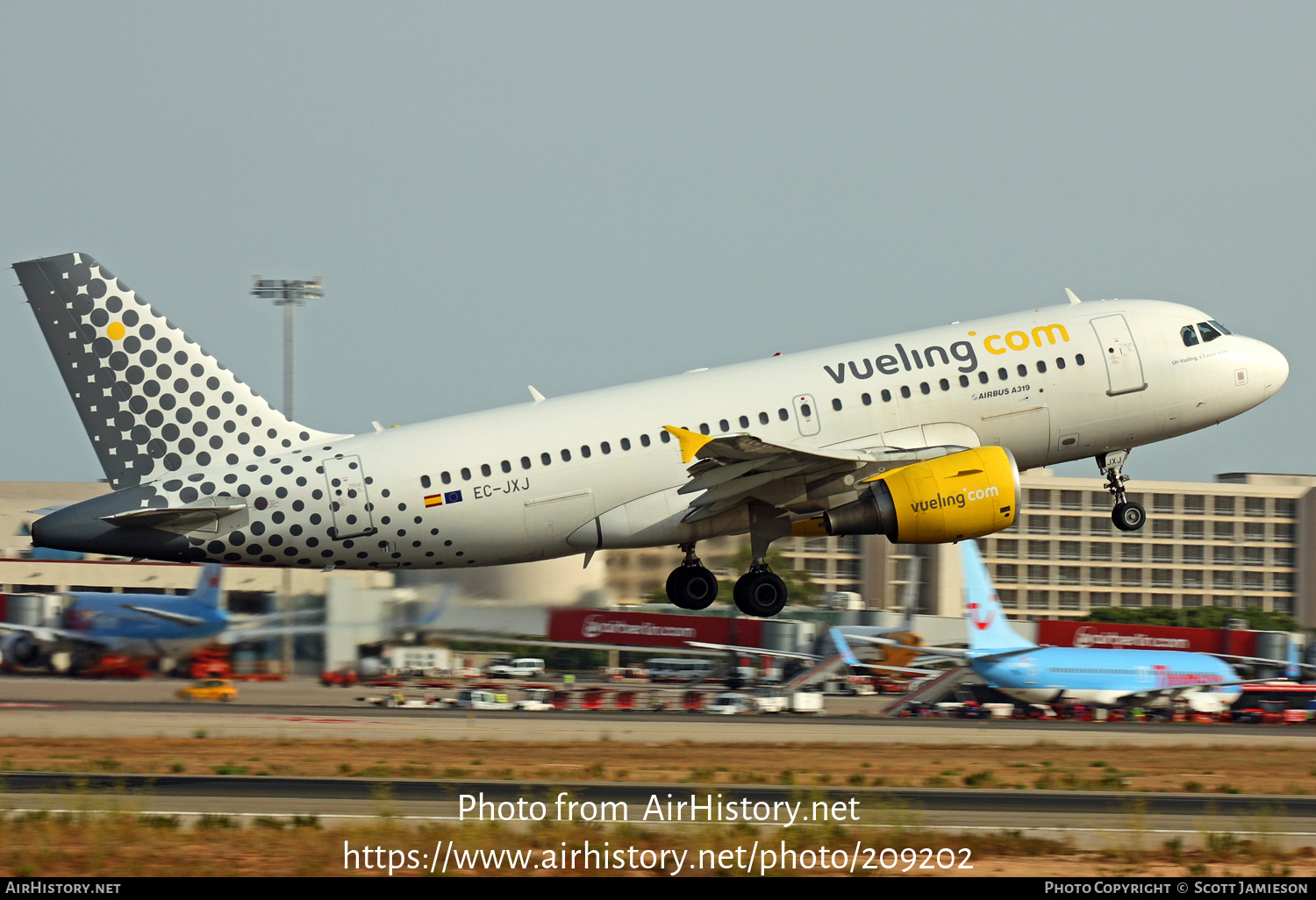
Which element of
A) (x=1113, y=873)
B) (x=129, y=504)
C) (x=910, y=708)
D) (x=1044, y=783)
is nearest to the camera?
(x=1113, y=873)

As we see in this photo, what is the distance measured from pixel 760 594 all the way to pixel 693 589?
1871 millimetres

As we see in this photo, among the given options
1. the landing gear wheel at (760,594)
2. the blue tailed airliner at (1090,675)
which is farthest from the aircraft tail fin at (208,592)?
the blue tailed airliner at (1090,675)

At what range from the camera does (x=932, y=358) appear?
32.9 m

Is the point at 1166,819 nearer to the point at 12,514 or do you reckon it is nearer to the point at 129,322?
the point at 129,322

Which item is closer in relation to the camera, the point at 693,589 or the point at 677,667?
the point at 693,589

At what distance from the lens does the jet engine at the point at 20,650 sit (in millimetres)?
56812

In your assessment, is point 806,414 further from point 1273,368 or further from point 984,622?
point 984,622

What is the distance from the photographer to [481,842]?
71.2 ft

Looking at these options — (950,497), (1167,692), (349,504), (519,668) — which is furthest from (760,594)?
(1167,692)

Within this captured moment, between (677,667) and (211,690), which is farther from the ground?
(211,690)

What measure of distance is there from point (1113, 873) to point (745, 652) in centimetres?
4857

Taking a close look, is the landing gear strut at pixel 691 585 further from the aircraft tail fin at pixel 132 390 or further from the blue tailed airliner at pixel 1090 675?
the blue tailed airliner at pixel 1090 675

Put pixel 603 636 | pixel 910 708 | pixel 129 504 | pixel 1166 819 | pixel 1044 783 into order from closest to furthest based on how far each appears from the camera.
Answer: pixel 1166 819 → pixel 129 504 → pixel 1044 783 → pixel 910 708 → pixel 603 636

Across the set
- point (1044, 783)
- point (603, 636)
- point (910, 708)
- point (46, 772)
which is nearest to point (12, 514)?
point (603, 636)
